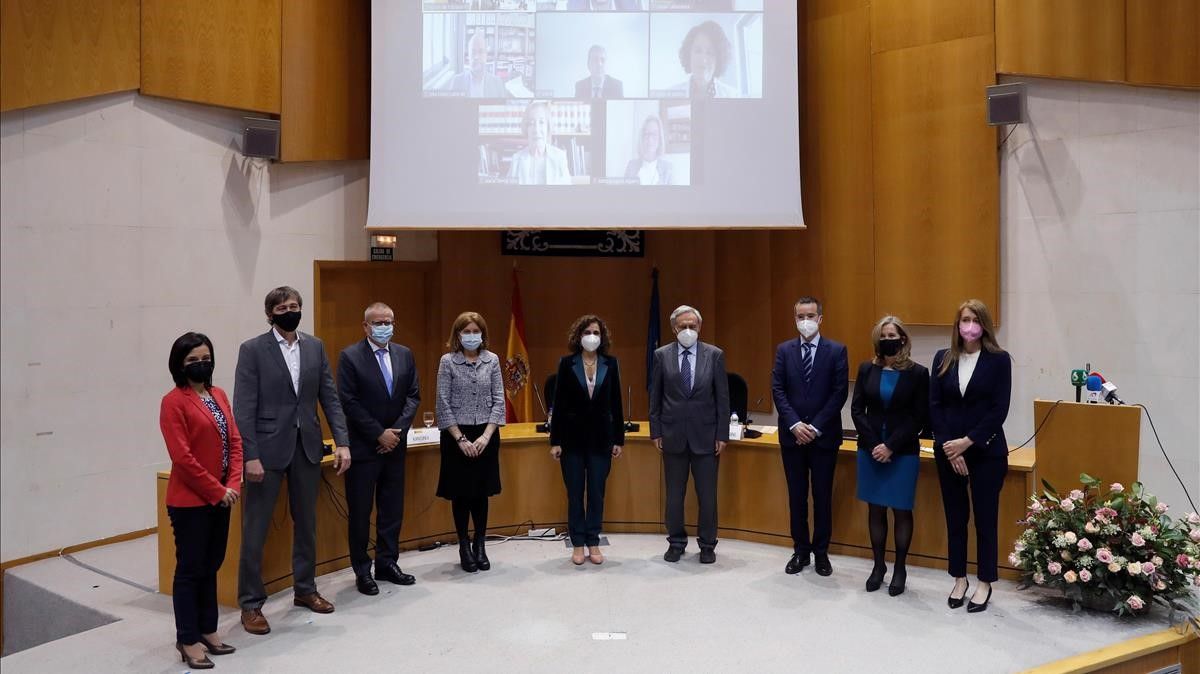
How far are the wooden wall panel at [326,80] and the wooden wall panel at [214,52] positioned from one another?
12 centimetres

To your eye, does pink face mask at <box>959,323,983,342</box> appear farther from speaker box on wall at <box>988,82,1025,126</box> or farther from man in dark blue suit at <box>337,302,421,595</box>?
man in dark blue suit at <box>337,302,421,595</box>

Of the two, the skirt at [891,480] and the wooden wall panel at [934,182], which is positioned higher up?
the wooden wall panel at [934,182]

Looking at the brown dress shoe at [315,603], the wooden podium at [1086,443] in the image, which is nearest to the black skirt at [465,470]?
the brown dress shoe at [315,603]

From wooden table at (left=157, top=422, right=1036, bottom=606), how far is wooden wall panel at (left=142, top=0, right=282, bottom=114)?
282cm

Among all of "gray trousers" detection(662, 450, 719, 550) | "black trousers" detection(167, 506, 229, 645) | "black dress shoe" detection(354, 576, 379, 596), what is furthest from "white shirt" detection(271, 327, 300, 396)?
"gray trousers" detection(662, 450, 719, 550)

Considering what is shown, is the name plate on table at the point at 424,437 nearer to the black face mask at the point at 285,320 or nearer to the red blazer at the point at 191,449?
the black face mask at the point at 285,320

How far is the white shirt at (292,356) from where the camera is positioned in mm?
4301

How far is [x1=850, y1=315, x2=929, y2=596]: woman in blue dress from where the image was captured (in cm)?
462

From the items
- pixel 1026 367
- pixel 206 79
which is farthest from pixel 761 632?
pixel 206 79

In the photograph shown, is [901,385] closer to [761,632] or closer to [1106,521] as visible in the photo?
[1106,521]

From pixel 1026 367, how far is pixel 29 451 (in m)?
6.32

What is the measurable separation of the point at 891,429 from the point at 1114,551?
3.72ft

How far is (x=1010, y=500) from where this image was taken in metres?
4.90

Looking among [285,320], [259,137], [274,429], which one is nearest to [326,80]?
[259,137]
